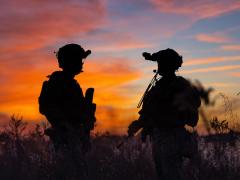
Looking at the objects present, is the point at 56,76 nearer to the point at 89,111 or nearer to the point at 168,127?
the point at 89,111

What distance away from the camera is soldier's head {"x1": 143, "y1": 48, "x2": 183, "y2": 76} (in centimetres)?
501

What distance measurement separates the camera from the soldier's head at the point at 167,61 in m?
5.01

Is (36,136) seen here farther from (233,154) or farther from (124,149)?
(233,154)

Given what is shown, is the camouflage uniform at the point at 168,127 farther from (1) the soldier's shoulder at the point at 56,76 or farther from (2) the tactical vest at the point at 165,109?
(1) the soldier's shoulder at the point at 56,76

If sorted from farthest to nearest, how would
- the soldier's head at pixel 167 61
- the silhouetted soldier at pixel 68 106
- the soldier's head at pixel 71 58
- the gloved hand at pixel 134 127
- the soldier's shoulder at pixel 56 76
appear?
the soldier's head at pixel 71 58 < the soldier's shoulder at pixel 56 76 < the silhouetted soldier at pixel 68 106 < the soldier's head at pixel 167 61 < the gloved hand at pixel 134 127

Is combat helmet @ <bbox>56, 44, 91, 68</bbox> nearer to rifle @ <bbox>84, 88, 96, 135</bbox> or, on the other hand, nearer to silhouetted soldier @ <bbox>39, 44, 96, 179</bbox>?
silhouetted soldier @ <bbox>39, 44, 96, 179</bbox>

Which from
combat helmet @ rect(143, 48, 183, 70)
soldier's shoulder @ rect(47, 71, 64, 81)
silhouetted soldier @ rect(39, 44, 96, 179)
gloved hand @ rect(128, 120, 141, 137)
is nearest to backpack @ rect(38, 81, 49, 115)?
silhouetted soldier @ rect(39, 44, 96, 179)

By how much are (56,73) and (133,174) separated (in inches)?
91.6

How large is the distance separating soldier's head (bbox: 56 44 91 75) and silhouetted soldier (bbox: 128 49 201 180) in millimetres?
1007

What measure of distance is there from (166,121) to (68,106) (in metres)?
1.20

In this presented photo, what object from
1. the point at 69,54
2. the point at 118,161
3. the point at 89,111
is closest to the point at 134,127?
the point at 89,111

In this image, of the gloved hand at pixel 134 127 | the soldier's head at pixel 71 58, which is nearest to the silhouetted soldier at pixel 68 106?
the soldier's head at pixel 71 58

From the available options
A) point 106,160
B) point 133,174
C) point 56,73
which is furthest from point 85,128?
point 106,160

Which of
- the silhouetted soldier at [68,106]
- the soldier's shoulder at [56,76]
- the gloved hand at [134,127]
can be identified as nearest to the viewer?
the gloved hand at [134,127]
